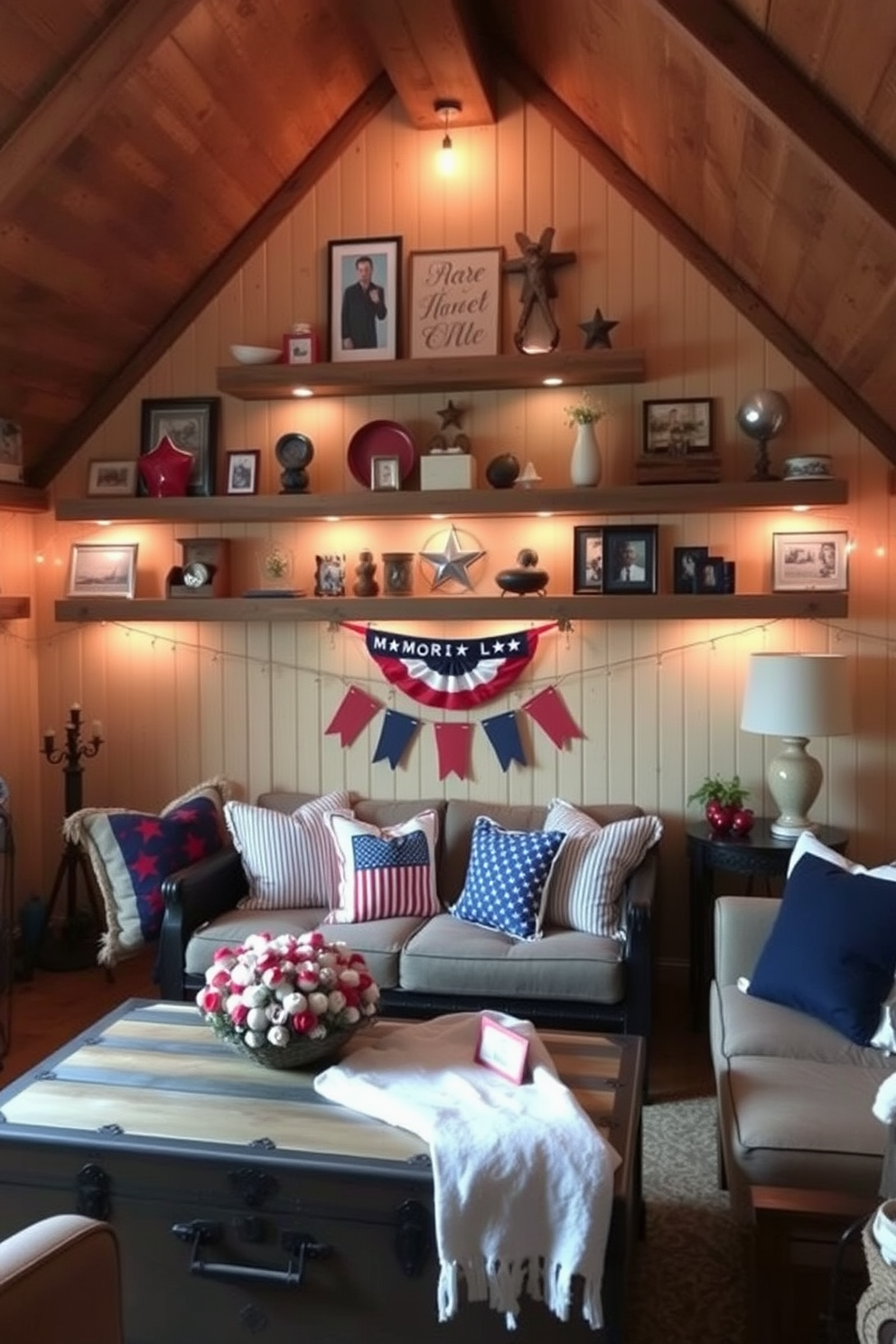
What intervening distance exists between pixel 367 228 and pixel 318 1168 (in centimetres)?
354

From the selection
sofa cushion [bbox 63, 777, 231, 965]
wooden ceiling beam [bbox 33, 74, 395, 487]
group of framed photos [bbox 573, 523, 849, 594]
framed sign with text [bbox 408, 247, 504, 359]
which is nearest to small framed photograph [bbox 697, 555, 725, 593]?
group of framed photos [bbox 573, 523, 849, 594]

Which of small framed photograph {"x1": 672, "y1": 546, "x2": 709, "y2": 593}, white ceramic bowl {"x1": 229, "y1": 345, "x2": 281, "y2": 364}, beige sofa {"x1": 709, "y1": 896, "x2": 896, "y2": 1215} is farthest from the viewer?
white ceramic bowl {"x1": 229, "y1": 345, "x2": 281, "y2": 364}

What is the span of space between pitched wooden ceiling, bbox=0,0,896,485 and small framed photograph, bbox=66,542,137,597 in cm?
35

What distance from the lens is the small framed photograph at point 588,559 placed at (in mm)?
4242

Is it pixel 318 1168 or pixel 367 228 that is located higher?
pixel 367 228

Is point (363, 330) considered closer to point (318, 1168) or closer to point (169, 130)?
point (169, 130)

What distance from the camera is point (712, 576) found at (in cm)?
412

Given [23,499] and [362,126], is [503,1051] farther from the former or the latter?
[362,126]

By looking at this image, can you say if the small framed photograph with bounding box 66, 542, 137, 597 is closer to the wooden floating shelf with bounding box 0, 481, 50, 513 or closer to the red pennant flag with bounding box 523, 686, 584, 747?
the wooden floating shelf with bounding box 0, 481, 50, 513

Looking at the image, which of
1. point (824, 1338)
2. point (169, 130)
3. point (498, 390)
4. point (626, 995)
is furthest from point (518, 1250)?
point (169, 130)

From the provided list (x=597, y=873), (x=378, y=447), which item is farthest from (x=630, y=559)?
(x=597, y=873)

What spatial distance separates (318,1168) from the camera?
2.16 meters

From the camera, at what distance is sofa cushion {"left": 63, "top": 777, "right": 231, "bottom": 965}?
393cm

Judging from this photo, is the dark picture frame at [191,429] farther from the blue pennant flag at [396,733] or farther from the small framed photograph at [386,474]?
the blue pennant flag at [396,733]
